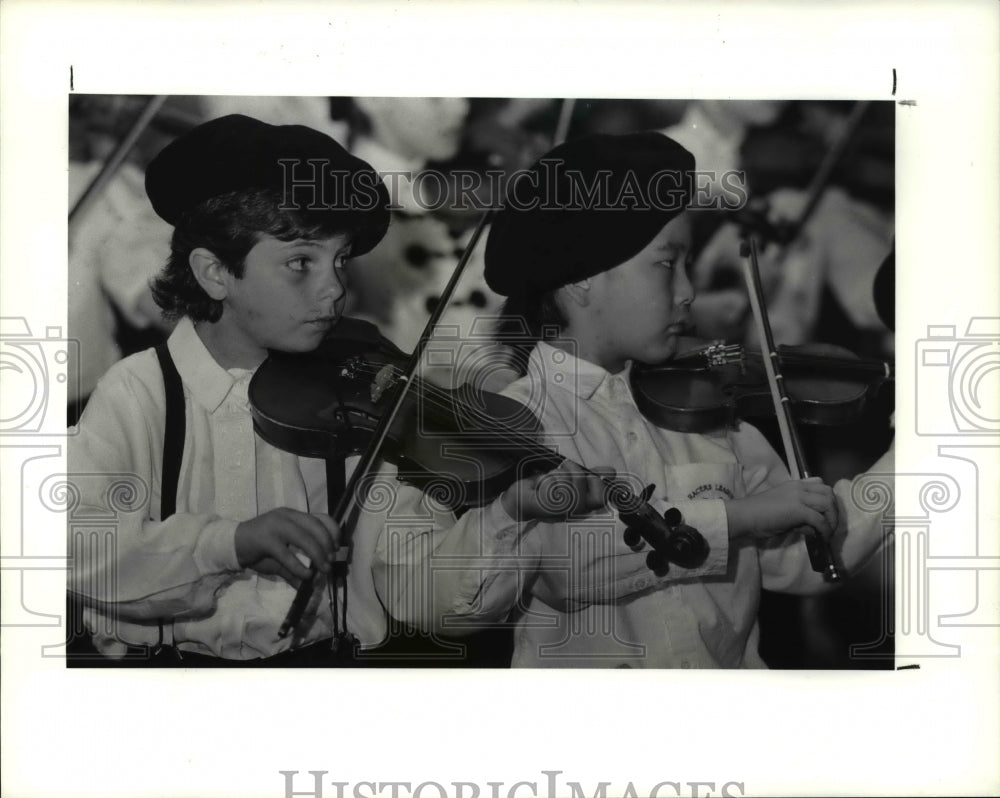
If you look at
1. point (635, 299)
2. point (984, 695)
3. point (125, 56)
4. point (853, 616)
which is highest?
point (125, 56)

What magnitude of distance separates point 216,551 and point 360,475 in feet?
1.28

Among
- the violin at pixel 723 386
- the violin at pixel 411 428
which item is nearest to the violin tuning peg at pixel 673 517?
the violin at pixel 411 428

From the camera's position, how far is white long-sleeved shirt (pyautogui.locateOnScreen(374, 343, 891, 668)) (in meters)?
2.85

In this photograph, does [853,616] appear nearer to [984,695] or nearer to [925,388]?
[984,695]

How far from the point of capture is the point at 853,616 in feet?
9.58

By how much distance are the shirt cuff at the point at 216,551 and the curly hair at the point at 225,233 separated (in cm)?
51

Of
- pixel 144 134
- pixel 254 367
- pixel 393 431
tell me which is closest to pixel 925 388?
pixel 393 431

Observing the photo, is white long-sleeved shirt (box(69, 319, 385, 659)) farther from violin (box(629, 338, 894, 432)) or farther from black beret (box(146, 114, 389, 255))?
violin (box(629, 338, 894, 432))

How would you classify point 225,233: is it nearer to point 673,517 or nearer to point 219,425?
point 219,425

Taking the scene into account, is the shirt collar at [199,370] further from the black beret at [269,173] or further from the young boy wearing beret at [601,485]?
the young boy wearing beret at [601,485]

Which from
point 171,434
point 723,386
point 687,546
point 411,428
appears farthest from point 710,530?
point 171,434

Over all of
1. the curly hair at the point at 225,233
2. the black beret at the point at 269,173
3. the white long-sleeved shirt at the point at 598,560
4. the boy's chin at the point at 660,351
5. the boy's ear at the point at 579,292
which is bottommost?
the white long-sleeved shirt at the point at 598,560

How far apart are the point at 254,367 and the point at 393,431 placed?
1.25 ft

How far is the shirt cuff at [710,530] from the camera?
9.35 ft
